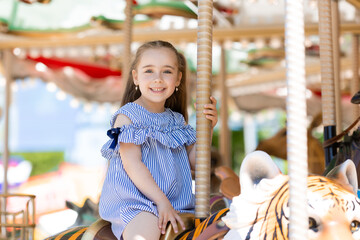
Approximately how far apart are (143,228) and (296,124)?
605 millimetres

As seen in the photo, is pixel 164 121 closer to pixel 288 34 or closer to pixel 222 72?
pixel 288 34

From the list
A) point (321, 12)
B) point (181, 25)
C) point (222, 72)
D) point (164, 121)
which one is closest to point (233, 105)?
point (222, 72)

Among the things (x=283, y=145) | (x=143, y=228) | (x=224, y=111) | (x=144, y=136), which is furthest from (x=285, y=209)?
(x=224, y=111)

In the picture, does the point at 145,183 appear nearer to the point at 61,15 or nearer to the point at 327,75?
the point at 327,75

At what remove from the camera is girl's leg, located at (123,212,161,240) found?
1349 millimetres

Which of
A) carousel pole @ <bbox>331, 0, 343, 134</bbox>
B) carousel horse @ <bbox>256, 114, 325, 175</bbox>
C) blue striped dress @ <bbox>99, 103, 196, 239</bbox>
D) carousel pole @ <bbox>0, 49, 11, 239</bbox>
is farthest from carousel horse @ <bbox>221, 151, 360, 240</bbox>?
carousel pole @ <bbox>0, 49, 11, 239</bbox>

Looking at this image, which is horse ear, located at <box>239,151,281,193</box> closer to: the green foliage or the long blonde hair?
the long blonde hair

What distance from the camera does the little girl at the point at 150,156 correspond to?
1437mm

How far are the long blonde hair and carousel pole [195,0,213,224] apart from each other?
0.20 m

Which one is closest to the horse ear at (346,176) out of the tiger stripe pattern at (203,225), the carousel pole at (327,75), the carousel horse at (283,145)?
the tiger stripe pattern at (203,225)

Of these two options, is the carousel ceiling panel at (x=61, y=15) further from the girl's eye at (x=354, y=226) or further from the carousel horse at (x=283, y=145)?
the girl's eye at (x=354, y=226)

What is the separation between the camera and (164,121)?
1661mm

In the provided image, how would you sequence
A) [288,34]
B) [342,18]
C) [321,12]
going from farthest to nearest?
[342,18]
[321,12]
[288,34]

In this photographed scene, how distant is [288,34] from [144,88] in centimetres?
74
